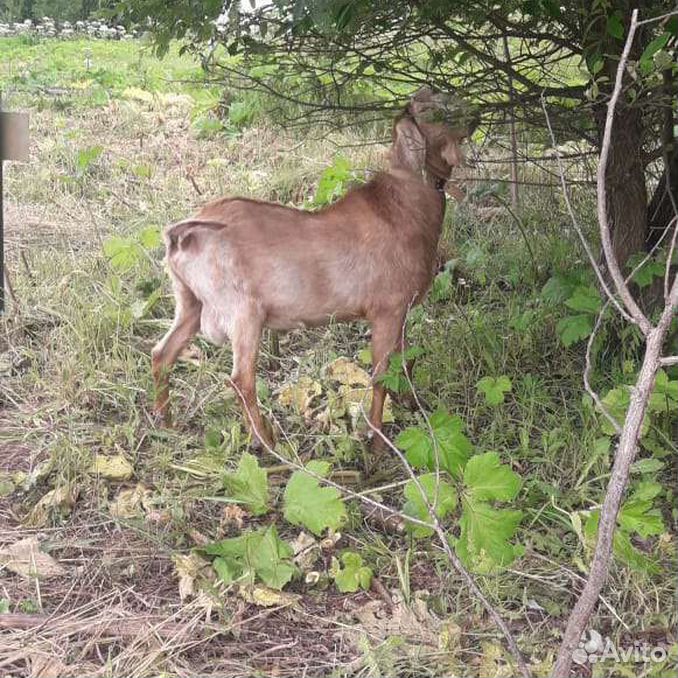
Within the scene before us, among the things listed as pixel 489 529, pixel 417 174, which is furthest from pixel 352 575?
pixel 417 174

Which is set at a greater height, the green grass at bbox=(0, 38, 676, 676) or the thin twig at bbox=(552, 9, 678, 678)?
the thin twig at bbox=(552, 9, 678, 678)

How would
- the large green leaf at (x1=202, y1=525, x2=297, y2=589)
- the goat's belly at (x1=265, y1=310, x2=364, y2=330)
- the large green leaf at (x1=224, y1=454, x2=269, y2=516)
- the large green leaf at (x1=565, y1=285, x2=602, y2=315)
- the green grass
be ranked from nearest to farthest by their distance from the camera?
the green grass
the large green leaf at (x1=202, y1=525, x2=297, y2=589)
the large green leaf at (x1=224, y1=454, x2=269, y2=516)
the large green leaf at (x1=565, y1=285, x2=602, y2=315)
the goat's belly at (x1=265, y1=310, x2=364, y2=330)

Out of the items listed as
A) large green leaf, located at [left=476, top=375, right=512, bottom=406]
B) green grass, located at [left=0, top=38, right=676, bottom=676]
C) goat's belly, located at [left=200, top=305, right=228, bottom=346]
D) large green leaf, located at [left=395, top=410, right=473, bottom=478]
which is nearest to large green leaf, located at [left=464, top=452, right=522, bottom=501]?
large green leaf, located at [left=395, top=410, right=473, bottom=478]

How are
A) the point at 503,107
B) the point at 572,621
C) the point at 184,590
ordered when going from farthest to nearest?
the point at 503,107 → the point at 184,590 → the point at 572,621

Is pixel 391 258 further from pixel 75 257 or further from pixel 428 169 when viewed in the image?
pixel 75 257

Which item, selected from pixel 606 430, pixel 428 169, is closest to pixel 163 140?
pixel 428 169

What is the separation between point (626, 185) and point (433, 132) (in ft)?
3.13

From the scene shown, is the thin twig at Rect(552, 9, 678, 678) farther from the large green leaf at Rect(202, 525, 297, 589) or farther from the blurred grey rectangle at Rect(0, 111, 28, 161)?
the blurred grey rectangle at Rect(0, 111, 28, 161)

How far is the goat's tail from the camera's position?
11.5ft

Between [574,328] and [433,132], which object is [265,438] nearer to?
[574,328]

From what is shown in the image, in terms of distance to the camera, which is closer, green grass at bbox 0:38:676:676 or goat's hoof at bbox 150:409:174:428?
green grass at bbox 0:38:676:676

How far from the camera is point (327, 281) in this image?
11.7 ft

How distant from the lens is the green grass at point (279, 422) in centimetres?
260

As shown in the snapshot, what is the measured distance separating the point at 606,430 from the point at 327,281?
1241mm
